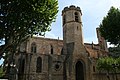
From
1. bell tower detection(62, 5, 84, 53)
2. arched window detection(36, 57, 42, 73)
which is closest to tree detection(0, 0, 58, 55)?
arched window detection(36, 57, 42, 73)

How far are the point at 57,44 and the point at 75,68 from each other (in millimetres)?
11604

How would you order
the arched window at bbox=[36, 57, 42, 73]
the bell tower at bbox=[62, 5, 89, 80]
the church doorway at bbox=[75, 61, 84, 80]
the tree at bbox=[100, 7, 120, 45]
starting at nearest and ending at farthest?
the tree at bbox=[100, 7, 120, 45], the bell tower at bbox=[62, 5, 89, 80], the arched window at bbox=[36, 57, 42, 73], the church doorway at bbox=[75, 61, 84, 80]

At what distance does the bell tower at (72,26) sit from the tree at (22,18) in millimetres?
12552

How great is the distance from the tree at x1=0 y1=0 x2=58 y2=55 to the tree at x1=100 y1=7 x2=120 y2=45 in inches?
384

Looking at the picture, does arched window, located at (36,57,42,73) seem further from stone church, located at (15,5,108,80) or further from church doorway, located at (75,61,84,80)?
church doorway, located at (75,61,84,80)

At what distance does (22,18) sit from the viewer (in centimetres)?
1565

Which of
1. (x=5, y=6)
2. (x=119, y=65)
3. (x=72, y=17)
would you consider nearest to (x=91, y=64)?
(x=119, y=65)

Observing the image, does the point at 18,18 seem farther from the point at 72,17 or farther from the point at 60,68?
the point at 72,17

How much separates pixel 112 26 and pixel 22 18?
44.0ft

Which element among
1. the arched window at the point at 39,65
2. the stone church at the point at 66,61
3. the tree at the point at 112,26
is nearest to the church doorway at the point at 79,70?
the stone church at the point at 66,61

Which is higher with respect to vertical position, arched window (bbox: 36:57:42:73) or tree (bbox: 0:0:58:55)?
tree (bbox: 0:0:58:55)

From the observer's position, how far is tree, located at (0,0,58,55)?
49.1ft

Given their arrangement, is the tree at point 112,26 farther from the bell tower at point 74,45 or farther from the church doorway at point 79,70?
the church doorway at point 79,70

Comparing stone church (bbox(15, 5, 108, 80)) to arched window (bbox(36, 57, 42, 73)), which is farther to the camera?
arched window (bbox(36, 57, 42, 73))
